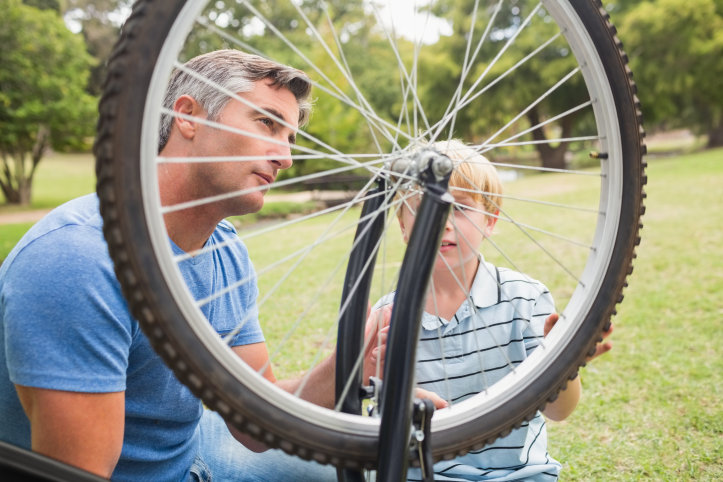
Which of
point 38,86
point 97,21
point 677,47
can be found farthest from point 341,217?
point 97,21

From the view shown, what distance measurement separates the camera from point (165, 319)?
3.18 feet

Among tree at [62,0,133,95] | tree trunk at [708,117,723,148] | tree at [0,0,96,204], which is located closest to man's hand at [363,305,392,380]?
tree at [0,0,96,204]

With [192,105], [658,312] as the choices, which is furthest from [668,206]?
[192,105]

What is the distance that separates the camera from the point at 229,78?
1505mm

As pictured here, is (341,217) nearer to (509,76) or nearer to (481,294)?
(481,294)

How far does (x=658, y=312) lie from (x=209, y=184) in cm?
370

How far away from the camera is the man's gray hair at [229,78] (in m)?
1.51

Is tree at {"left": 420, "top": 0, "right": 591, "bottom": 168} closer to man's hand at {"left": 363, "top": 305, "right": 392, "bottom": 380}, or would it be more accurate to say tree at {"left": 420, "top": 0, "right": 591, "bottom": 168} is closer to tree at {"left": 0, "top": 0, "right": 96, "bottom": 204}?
tree at {"left": 0, "top": 0, "right": 96, "bottom": 204}

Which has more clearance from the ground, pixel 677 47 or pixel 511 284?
pixel 677 47

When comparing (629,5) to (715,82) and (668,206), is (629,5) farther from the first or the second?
(668,206)

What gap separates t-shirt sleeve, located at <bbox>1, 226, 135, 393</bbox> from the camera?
1146 millimetres

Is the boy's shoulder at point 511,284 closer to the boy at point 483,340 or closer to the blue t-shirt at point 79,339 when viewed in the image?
the boy at point 483,340

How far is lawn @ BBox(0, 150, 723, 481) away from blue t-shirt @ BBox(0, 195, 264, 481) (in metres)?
1.52

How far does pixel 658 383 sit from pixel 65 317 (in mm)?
2789
